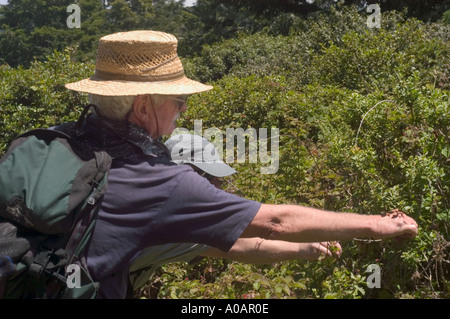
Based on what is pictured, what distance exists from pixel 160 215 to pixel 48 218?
1.15 feet

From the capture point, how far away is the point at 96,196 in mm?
1896

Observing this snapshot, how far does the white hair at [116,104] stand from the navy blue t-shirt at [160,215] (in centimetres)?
28

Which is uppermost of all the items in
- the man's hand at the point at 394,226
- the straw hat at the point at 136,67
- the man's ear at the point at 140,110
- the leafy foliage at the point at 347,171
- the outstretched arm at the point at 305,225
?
the straw hat at the point at 136,67

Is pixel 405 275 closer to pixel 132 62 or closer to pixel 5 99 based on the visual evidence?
pixel 132 62

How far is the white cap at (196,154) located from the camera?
3.00 meters

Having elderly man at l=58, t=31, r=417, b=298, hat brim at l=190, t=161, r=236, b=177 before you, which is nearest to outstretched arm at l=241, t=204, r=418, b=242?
elderly man at l=58, t=31, r=417, b=298

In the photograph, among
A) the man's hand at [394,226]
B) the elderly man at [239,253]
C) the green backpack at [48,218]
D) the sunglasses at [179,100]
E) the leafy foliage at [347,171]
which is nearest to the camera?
the green backpack at [48,218]

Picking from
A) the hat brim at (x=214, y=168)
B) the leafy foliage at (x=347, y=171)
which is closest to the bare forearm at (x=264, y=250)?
the leafy foliage at (x=347, y=171)

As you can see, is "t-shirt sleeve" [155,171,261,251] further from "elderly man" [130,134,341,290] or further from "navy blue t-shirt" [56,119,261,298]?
"elderly man" [130,134,341,290]

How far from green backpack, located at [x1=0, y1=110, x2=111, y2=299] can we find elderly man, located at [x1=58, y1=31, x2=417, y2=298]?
0.07 metres

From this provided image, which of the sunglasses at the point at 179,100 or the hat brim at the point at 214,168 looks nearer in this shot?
the sunglasses at the point at 179,100

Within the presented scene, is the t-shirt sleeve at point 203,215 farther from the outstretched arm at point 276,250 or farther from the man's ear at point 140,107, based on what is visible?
the outstretched arm at point 276,250

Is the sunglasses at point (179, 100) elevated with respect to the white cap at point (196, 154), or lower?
elevated

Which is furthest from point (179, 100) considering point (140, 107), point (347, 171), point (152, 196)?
point (347, 171)
